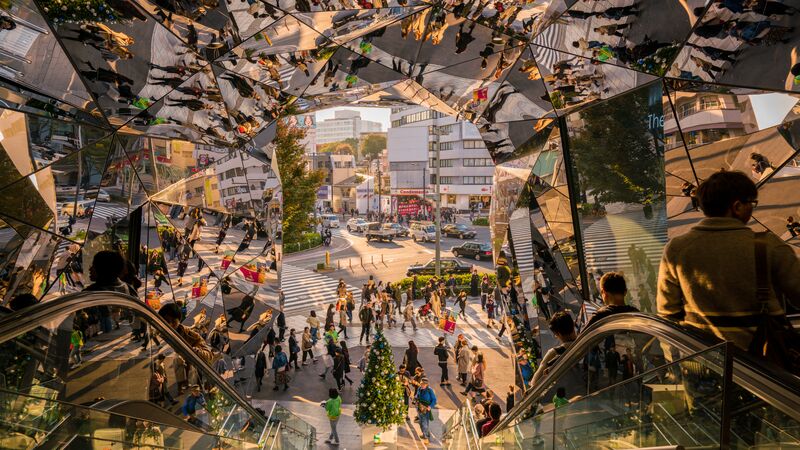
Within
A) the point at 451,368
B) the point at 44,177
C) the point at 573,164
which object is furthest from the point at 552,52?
the point at 451,368

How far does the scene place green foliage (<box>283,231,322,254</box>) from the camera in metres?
29.8

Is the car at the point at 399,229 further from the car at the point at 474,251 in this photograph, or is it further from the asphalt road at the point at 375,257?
the car at the point at 474,251

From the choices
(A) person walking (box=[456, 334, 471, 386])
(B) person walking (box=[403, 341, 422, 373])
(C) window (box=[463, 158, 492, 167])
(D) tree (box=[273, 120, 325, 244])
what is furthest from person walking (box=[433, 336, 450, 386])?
(C) window (box=[463, 158, 492, 167])

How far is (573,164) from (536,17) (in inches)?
82.8

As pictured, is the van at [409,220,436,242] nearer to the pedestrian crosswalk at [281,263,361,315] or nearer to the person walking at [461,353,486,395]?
the pedestrian crosswalk at [281,263,361,315]

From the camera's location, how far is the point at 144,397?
407cm

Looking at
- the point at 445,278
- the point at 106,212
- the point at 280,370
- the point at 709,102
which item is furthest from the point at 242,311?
the point at 445,278

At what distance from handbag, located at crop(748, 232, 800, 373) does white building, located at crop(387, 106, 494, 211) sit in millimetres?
44404

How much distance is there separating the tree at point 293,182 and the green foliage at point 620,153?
16.9 metres

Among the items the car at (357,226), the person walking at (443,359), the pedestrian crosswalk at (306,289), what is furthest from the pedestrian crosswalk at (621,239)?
the car at (357,226)

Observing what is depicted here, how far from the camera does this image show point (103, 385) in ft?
11.8

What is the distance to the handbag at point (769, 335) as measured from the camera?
2121 millimetres

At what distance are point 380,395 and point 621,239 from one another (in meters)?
4.99

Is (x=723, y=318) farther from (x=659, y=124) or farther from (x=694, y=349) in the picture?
(x=659, y=124)
